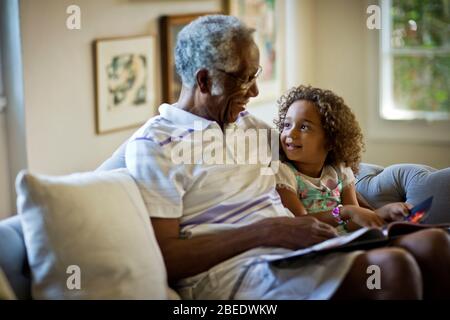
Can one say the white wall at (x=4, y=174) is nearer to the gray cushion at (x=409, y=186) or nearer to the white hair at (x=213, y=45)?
the white hair at (x=213, y=45)

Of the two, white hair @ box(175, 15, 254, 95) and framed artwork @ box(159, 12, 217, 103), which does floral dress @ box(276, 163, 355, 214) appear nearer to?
white hair @ box(175, 15, 254, 95)

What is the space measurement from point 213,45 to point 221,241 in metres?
0.56

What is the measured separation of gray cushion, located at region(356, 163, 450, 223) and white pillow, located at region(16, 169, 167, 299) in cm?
112

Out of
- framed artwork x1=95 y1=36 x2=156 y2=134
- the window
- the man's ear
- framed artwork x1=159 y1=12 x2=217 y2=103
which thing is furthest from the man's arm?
the window

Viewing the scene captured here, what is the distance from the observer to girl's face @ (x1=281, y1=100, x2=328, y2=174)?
2307 mm

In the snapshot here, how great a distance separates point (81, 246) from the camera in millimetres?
1755

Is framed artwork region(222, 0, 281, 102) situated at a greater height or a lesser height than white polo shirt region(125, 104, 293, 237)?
greater

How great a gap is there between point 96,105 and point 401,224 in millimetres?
1725

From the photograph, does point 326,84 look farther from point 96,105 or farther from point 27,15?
point 27,15

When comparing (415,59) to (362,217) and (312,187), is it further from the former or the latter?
(362,217)

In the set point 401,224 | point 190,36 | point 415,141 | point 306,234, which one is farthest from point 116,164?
point 415,141

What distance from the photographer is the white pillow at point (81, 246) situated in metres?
1.74

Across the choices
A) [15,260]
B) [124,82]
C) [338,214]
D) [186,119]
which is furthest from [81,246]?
[124,82]
